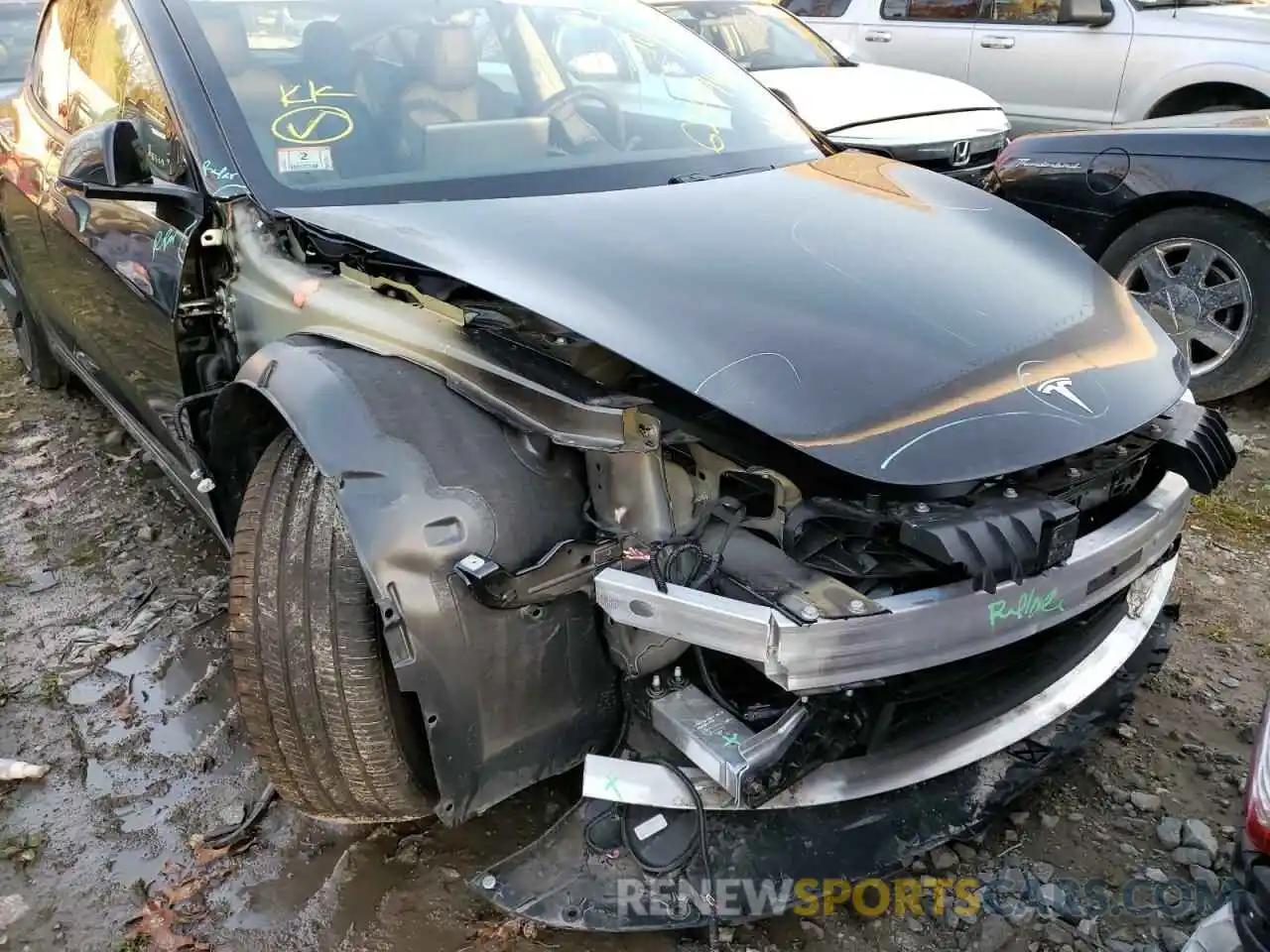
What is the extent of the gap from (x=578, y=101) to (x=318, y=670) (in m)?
1.79

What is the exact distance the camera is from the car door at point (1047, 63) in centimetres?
667

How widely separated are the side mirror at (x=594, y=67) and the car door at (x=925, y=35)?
5.21m

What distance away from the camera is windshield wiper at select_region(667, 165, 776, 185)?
2590 millimetres

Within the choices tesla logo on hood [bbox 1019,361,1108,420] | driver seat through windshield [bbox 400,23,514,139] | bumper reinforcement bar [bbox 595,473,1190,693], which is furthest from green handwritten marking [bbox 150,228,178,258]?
tesla logo on hood [bbox 1019,361,1108,420]

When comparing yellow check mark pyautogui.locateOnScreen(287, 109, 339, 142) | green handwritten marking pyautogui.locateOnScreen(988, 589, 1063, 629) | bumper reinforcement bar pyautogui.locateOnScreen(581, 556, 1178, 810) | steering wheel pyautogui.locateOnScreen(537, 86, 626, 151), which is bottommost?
bumper reinforcement bar pyautogui.locateOnScreen(581, 556, 1178, 810)

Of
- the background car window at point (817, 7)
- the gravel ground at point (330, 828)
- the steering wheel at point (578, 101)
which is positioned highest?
the steering wheel at point (578, 101)

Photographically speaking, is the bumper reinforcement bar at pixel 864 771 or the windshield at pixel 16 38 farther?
the windshield at pixel 16 38

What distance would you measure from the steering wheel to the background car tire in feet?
9.14

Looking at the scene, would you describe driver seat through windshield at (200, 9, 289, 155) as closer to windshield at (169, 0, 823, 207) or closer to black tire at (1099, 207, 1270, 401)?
windshield at (169, 0, 823, 207)

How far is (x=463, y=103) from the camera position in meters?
2.73

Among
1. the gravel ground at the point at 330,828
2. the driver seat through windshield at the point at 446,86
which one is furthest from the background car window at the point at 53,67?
the gravel ground at the point at 330,828

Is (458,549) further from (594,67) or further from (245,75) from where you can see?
(594,67)

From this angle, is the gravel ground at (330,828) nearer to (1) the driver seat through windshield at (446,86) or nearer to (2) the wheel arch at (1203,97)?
(1) the driver seat through windshield at (446,86)

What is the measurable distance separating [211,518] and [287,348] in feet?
2.47
